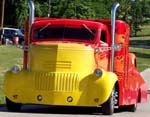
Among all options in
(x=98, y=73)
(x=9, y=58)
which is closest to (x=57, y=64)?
(x=98, y=73)

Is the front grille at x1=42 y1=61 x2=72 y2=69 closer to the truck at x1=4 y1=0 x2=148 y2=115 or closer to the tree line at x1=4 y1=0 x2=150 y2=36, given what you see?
the truck at x1=4 y1=0 x2=148 y2=115

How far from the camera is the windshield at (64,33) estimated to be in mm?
14266

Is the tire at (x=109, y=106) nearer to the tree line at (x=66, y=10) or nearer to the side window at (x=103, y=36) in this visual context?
the side window at (x=103, y=36)

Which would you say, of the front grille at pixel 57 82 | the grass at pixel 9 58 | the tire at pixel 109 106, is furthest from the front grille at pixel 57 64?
the grass at pixel 9 58

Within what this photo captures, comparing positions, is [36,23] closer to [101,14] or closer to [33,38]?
[33,38]

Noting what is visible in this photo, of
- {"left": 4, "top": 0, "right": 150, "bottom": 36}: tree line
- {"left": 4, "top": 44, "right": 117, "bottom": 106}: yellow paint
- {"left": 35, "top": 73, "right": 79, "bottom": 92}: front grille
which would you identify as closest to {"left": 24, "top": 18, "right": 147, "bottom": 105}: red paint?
{"left": 4, "top": 44, "right": 117, "bottom": 106}: yellow paint

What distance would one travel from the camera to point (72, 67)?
13.5 m

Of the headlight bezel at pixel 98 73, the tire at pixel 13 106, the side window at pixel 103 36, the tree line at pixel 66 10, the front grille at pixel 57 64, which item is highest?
the side window at pixel 103 36

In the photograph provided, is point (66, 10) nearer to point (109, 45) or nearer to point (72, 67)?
point (109, 45)

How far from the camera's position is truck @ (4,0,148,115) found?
13.2 m

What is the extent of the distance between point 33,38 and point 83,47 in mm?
1331

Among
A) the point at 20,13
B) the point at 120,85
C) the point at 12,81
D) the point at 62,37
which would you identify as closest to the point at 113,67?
the point at 120,85

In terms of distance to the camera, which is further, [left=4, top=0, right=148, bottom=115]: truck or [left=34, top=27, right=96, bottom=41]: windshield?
[left=34, top=27, right=96, bottom=41]: windshield

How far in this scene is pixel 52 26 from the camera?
14.4 metres
